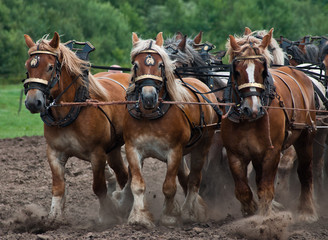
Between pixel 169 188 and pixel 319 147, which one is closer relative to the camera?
pixel 169 188

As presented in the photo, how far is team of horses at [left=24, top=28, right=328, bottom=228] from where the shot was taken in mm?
5977

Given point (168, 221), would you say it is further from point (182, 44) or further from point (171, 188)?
point (182, 44)

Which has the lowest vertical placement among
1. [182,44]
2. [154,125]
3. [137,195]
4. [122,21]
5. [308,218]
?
[308,218]

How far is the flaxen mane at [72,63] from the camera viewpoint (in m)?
6.29

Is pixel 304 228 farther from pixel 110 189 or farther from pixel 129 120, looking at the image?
pixel 110 189

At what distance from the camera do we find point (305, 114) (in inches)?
270

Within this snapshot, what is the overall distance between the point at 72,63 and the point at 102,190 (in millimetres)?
1446

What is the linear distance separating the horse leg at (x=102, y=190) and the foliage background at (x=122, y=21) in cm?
2534

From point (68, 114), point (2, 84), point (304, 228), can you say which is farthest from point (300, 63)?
point (2, 84)

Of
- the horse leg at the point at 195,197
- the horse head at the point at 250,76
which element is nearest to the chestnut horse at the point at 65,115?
the horse leg at the point at 195,197

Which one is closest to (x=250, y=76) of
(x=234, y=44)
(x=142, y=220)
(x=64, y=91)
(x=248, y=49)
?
(x=248, y=49)

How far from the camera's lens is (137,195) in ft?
20.0

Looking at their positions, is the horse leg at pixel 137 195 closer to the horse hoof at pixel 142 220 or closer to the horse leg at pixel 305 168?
the horse hoof at pixel 142 220

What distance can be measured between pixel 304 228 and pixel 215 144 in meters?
2.11
